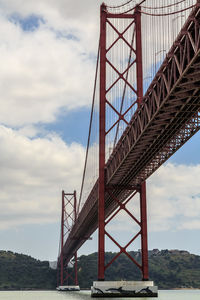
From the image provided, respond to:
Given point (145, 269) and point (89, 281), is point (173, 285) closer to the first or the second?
point (89, 281)

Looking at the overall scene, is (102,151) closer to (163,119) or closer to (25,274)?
(163,119)

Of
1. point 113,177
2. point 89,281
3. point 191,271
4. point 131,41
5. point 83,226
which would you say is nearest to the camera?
point 113,177

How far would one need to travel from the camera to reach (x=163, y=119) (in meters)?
24.7

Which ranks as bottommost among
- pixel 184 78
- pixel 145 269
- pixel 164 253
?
pixel 145 269

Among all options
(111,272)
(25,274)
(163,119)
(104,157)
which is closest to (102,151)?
(104,157)

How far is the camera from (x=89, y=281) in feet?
377

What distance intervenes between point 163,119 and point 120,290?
41.0 ft

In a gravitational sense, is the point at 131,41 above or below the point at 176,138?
above

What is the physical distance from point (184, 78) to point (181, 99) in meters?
2.83

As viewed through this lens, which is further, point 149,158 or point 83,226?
point 83,226

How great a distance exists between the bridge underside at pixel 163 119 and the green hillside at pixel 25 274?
85535mm

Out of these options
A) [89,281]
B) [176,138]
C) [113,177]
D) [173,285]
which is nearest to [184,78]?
[176,138]

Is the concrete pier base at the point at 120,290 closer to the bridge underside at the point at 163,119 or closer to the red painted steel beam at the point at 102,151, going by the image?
the red painted steel beam at the point at 102,151

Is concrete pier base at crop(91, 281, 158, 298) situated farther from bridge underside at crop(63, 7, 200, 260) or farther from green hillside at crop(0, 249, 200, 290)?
green hillside at crop(0, 249, 200, 290)
